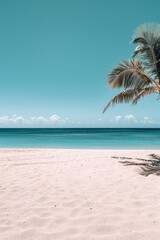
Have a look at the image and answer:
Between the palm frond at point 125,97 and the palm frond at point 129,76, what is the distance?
14.3 inches

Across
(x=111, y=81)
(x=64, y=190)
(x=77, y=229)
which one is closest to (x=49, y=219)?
(x=77, y=229)

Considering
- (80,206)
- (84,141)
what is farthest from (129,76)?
(84,141)

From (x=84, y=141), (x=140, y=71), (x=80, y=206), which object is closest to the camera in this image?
(x=80, y=206)

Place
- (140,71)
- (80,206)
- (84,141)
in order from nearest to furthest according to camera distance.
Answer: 1. (80,206)
2. (140,71)
3. (84,141)

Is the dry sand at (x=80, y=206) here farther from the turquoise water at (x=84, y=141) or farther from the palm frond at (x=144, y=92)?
the turquoise water at (x=84, y=141)

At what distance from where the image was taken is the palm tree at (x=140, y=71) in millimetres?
8797

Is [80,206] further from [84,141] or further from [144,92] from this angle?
[84,141]

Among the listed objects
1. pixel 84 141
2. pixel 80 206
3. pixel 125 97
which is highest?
pixel 125 97

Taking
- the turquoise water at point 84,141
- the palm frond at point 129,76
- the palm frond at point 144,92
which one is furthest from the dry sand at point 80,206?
the turquoise water at point 84,141

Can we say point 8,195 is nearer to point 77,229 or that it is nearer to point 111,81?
point 77,229

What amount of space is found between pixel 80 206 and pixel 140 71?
6190mm

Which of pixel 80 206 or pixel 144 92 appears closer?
pixel 80 206

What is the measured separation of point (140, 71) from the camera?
338 inches

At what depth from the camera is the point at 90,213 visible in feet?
12.7
